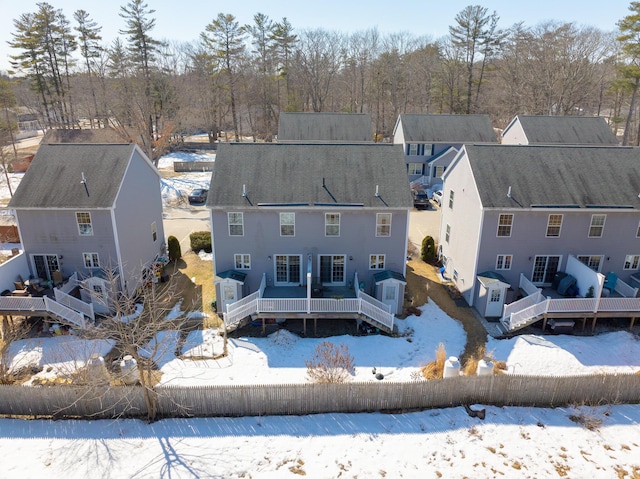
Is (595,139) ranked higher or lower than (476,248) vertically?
higher

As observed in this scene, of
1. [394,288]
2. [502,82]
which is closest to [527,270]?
[394,288]

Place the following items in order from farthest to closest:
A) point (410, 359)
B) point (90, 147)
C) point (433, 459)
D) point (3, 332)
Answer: point (90, 147) → point (3, 332) → point (410, 359) → point (433, 459)

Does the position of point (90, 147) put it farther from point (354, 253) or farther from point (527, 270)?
point (527, 270)

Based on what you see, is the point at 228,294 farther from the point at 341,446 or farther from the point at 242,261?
the point at 341,446

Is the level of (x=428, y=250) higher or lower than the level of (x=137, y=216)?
lower

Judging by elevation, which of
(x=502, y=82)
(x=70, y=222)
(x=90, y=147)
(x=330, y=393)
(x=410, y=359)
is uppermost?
(x=502, y=82)

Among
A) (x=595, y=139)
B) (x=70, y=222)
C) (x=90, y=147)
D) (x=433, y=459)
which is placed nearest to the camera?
(x=433, y=459)

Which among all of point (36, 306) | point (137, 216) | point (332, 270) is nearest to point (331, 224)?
point (332, 270)

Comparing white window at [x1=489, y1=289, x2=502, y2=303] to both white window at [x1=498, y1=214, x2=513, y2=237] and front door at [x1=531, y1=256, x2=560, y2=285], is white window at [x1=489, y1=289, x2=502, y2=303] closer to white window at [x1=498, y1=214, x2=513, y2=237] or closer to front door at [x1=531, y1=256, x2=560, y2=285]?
front door at [x1=531, y1=256, x2=560, y2=285]
